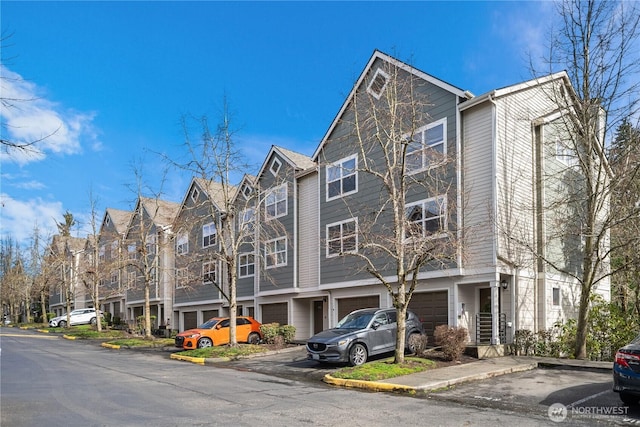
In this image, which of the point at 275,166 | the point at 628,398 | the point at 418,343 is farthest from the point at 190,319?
the point at 628,398

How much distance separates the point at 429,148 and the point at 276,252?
11.7m

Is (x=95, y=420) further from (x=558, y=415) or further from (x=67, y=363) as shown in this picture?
(x=67, y=363)

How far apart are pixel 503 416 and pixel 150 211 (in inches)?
1522

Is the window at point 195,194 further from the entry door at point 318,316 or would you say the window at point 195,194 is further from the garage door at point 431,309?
the garage door at point 431,309

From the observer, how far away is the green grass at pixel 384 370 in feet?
45.6

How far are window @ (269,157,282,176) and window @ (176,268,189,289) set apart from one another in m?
7.15

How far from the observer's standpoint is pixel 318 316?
27.6 metres

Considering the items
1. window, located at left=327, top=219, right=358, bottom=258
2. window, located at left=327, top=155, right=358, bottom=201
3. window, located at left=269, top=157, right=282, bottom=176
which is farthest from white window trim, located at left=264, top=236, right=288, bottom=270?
window, located at left=327, top=155, right=358, bottom=201

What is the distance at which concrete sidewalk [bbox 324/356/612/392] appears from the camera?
12859 millimetres

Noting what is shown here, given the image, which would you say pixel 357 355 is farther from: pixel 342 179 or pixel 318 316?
pixel 318 316

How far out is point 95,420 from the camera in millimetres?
9008

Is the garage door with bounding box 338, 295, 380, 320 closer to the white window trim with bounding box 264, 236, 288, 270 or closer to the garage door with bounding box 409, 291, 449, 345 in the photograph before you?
the garage door with bounding box 409, 291, 449, 345

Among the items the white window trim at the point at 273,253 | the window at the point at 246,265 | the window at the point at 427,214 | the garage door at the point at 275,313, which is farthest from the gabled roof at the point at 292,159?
the window at the point at 427,214

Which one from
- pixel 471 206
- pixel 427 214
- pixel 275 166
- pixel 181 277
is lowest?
pixel 181 277
